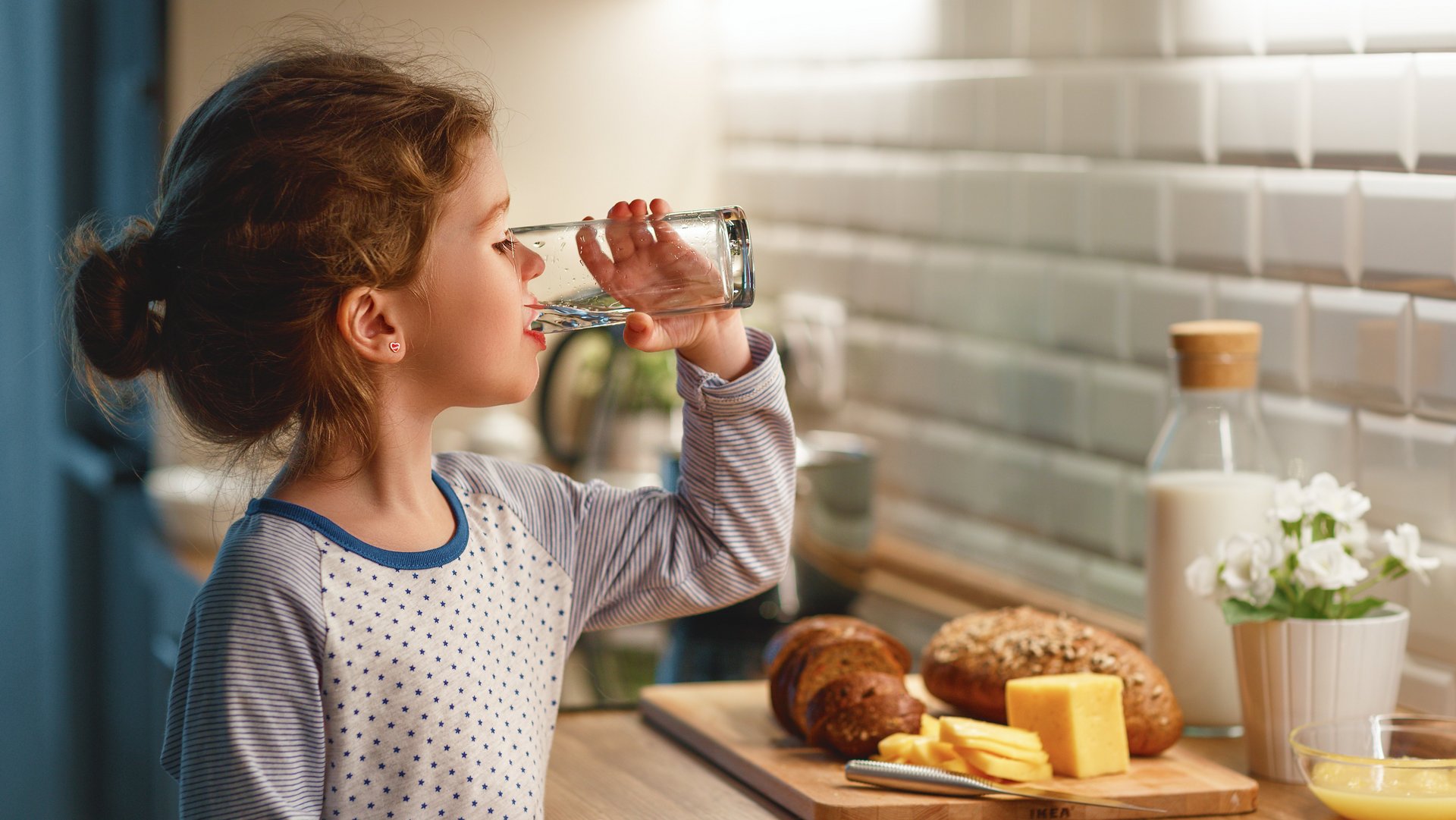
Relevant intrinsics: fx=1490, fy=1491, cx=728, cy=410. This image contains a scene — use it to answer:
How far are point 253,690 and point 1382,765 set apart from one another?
2.22ft

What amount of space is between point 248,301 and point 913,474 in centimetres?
113

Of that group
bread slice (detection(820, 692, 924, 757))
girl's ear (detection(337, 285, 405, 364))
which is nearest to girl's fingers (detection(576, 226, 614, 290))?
girl's ear (detection(337, 285, 405, 364))

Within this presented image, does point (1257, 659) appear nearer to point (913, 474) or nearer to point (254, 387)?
point (254, 387)

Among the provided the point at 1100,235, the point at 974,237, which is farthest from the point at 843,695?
the point at 974,237

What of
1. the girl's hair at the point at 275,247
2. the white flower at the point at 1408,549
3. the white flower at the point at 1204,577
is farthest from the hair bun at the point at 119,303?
the white flower at the point at 1408,549

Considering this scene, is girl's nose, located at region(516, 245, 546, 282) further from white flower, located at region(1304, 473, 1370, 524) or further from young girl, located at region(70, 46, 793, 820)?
white flower, located at region(1304, 473, 1370, 524)

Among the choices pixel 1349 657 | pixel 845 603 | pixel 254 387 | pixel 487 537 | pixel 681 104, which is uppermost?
pixel 681 104

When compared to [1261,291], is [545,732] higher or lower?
lower

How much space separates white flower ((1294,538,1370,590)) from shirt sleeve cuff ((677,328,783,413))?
0.38 meters

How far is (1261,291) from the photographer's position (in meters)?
1.30

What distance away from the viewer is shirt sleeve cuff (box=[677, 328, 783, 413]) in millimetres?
1021

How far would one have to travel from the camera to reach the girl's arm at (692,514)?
1029mm

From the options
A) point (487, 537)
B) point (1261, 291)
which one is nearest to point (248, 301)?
point (487, 537)

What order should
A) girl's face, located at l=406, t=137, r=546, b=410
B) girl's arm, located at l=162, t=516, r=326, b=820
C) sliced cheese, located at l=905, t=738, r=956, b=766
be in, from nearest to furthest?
girl's arm, located at l=162, t=516, r=326, b=820 < girl's face, located at l=406, t=137, r=546, b=410 < sliced cheese, located at l=905, t=738, r=956, b=766
